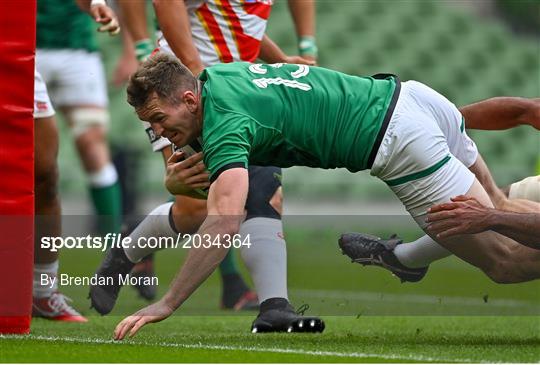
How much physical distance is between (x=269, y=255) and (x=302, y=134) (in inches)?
30.9

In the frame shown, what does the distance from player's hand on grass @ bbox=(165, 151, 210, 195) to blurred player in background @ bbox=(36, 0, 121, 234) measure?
274cm

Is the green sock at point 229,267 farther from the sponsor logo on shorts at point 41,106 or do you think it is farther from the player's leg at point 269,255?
the sponsor logo on shorts at point 41,106

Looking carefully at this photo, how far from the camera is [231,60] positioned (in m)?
5.80

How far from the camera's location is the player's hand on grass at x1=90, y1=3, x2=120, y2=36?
5.45 m

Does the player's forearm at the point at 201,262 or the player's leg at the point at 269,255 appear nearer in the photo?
the player's forearm at the point at 201,262

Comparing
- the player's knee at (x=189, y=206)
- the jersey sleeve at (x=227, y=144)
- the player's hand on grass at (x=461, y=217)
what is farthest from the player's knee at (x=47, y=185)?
the player's hand on grass at (x=461, y=217)

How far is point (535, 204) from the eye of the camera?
514 cm

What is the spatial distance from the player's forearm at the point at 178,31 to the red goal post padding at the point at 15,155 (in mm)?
785

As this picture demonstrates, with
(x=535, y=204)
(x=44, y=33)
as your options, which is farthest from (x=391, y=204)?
(x=535, y=204)

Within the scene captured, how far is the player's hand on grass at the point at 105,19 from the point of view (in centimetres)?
545

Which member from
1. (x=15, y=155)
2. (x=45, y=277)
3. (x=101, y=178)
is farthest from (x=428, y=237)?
(x=101, y=178)

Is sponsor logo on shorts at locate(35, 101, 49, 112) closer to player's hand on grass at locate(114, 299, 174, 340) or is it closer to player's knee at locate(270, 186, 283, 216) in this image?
player's knee at locate(270, 186, 283, 216)

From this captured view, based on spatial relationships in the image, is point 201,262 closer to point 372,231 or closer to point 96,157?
point 372,231

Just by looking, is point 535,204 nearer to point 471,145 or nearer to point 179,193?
point 471,145
